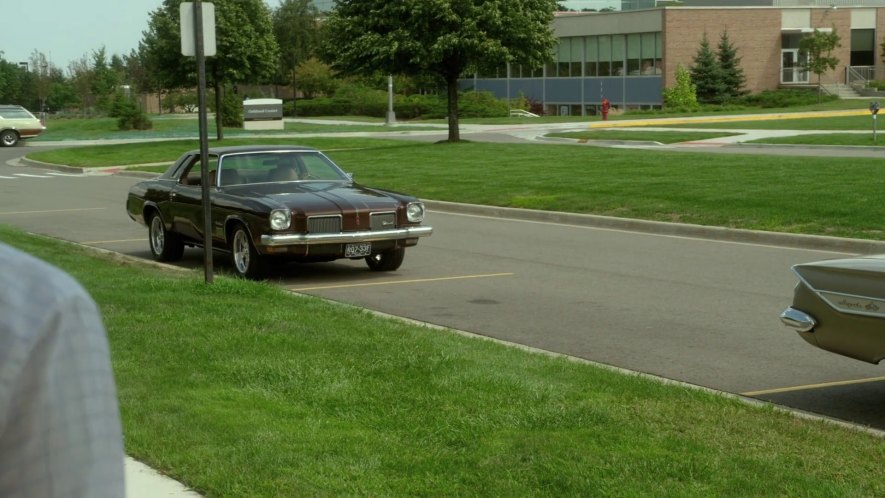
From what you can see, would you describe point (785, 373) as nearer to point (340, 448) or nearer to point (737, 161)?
point (340, 448)

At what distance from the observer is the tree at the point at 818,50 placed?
66.6 metres

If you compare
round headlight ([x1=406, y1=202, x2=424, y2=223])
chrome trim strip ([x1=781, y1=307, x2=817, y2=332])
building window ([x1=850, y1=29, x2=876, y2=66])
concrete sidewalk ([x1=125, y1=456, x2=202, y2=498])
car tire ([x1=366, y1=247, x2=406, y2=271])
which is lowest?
car tire ([x1=366, y1=247, x2=406, y2=271])

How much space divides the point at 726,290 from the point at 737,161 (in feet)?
43.9

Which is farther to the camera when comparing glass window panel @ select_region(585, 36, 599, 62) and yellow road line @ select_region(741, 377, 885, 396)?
glass window panel @ select_region(585, 36, 599, 62)

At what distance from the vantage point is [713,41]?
6994 cm

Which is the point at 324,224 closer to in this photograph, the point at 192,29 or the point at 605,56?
the point at 192,29

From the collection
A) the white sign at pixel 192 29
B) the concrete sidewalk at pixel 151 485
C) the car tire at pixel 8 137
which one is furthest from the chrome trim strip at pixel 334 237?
the car tire at pixel 8 137

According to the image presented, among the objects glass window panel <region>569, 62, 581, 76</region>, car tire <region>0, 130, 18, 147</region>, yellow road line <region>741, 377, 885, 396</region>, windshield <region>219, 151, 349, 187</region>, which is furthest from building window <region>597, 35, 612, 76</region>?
yellow road line <region>741, 377, 885, 396</region>

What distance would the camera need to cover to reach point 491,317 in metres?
11.0

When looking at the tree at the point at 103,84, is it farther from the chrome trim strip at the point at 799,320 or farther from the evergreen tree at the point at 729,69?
the chrome trim strip at the point at 799,320

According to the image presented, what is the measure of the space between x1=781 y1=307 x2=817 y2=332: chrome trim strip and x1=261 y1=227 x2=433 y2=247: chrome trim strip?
6.44 meters

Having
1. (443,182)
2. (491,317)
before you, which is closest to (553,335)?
(491,317)

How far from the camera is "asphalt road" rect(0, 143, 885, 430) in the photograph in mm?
8471

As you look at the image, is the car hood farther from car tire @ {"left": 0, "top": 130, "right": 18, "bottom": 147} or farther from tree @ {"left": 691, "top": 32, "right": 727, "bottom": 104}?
tree @ {"left": 691, "top": 32, "right": 727, "bottom": 104}
